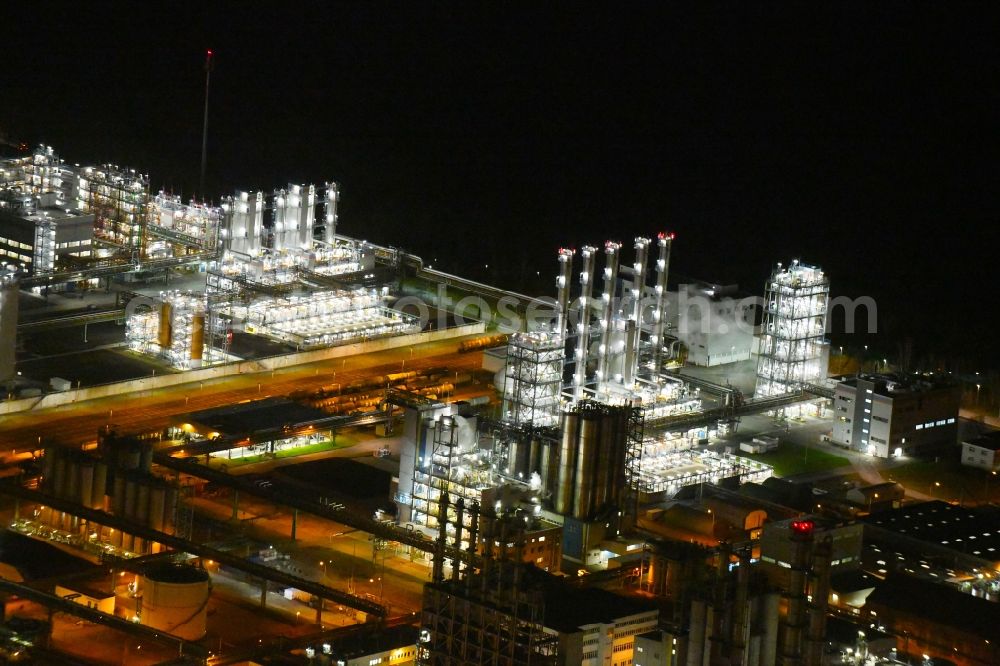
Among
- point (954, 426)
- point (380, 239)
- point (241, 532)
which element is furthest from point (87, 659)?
point (380, 239)

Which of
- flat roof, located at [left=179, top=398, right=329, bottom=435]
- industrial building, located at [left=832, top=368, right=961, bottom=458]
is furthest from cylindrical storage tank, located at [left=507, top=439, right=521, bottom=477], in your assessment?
industrial building, located at [left=832, top=368, right=961, bottom=458]

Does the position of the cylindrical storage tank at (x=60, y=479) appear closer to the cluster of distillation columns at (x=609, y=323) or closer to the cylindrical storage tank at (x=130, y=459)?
the cylindrical storage tank at (x=130, y=459)

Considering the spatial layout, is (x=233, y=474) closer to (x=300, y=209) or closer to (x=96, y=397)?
(x=96, y=397)

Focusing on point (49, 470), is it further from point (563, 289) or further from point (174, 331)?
point (563, 289)

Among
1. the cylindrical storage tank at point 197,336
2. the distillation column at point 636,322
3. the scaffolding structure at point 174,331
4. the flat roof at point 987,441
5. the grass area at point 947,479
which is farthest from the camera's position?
the scaffolding structure at point 174,331

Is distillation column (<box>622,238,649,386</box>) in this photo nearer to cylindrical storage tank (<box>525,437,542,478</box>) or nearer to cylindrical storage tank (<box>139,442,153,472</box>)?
cylindrical storage tank (<box>525,437,542,478</box>)

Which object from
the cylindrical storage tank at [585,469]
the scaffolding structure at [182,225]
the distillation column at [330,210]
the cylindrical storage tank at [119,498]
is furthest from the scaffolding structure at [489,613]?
the distillation column at [330,210]

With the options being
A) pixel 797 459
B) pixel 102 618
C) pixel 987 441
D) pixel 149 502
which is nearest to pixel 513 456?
pixel 149 502
